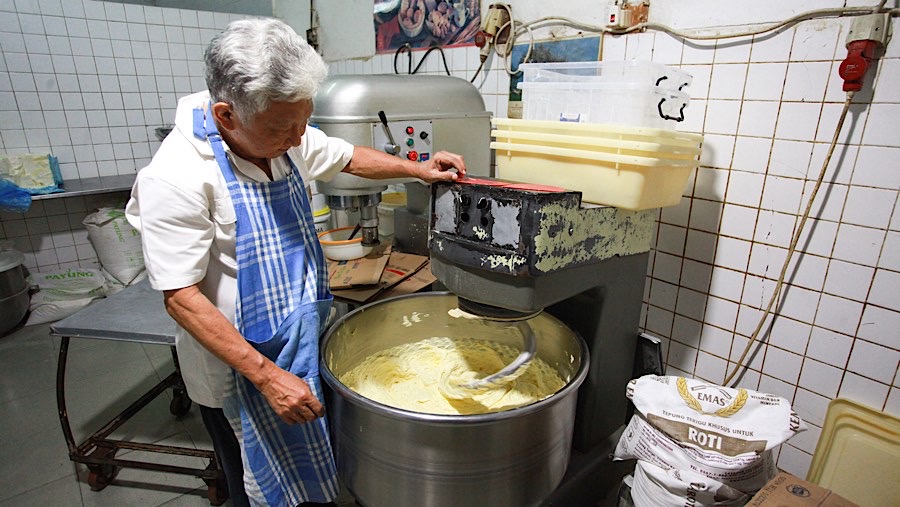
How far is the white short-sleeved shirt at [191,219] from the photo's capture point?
957 mm

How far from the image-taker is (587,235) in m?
1.01

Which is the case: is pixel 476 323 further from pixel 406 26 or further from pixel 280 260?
pixel 406 26

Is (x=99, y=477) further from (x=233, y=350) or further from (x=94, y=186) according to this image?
(x=94, y=186)

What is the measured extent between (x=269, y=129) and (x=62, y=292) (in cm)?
312

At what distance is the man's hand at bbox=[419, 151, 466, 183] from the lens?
1187mm

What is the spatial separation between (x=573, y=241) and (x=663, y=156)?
0.85ft

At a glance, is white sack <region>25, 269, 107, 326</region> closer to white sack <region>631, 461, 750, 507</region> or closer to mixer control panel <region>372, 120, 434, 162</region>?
mixer control panel <region>372, 120, 434, 162</region>

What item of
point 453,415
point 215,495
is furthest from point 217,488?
point 453,415

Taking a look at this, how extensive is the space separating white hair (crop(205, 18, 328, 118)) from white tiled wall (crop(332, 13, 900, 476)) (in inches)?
44.8

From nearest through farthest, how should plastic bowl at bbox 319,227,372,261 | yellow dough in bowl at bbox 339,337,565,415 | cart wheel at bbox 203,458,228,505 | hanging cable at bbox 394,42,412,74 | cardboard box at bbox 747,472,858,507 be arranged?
cardboard box at bbox 747,472,858,507 < yellow dough in bowl at bbox 339,337,565,415 < cart wheel at bbox 203,458,228,505 < plastic bowl at bbox 319,227,372,261 < hanging cable at bbox 394,42,412,74

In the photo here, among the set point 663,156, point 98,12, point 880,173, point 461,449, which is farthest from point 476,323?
point 98,12

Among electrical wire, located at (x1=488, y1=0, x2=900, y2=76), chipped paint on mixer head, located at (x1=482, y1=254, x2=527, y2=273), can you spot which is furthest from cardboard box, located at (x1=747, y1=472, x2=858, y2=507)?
electrical wire, located at (x1=488, y1=0, x2=900, y2=76)

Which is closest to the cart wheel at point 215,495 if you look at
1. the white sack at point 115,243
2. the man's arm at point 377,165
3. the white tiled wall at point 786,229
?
the man's arm at point 377,165

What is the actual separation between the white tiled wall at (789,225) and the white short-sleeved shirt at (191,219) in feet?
4.06
